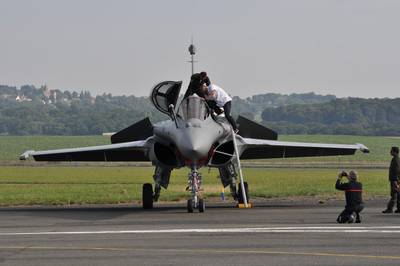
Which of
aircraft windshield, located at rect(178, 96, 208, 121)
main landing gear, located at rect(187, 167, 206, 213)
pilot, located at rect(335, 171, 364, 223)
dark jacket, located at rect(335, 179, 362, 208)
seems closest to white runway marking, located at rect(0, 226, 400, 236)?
pilot, located at rect(335, 171, 364, 223)

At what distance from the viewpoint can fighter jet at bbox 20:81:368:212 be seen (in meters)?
22.0

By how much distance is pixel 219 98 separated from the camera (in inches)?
939

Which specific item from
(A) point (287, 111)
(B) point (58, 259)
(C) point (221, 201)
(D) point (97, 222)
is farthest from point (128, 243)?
(A) point (287, 111)

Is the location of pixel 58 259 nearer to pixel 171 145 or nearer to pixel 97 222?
pixel 97 222

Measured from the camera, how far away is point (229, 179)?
25625mm

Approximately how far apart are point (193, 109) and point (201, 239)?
23.0 feet

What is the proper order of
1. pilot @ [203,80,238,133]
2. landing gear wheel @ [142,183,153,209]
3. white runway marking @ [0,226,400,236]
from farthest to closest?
1. landing gear wheel @ [142,183,153,209]
2. pilot @ [203,80,238,133]
3. white runway marking @ [0,226,400,236]

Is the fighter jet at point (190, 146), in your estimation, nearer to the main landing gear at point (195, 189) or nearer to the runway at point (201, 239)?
the main landing gear at point (195, 189)

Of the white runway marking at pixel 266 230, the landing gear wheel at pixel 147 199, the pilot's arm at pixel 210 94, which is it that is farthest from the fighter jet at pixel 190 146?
the white runway marking at pixel 266 230

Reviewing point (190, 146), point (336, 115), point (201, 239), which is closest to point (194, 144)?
point (190, 146)

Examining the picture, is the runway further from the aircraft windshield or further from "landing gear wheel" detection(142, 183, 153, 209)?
"landing gear wheel" detection(142, 183, 153, 209)

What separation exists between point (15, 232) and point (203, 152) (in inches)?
213

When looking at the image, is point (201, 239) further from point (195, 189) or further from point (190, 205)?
point (190, 205)

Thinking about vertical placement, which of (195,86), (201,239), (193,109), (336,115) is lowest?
(201,239)
